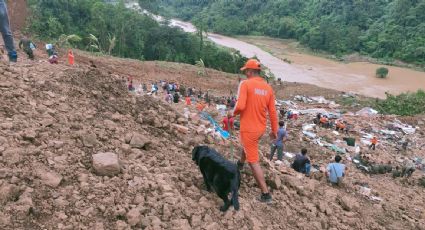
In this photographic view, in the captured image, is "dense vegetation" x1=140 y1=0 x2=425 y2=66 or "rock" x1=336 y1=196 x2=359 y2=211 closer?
"rock" x1=336 y1=196 x2=359 y2=211

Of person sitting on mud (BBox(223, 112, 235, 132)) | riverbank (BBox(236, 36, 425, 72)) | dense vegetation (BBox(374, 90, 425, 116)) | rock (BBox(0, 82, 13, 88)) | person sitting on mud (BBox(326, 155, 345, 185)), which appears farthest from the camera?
riverbank (BBox(236, 36, 425, 72))

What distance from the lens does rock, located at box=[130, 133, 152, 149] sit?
12.1 ft

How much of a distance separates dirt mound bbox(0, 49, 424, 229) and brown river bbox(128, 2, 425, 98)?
831 inches

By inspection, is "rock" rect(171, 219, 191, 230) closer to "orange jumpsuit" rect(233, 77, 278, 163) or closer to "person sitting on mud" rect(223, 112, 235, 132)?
"orange jumpsuit" rect(233, 77, 278, 163)

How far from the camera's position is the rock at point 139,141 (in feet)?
12.1

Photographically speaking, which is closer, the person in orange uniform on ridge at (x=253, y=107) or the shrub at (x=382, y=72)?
the person in orange uniform on ridge at (x=253, y=107)

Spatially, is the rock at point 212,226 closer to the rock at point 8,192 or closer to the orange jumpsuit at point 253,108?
the orange jumpsuit at point 253,108

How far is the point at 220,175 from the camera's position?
3180 millimetres

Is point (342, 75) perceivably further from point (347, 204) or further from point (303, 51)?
point (347, 204)

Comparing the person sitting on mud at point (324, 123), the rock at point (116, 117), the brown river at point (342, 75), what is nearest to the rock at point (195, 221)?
the rock at point (116, 117)

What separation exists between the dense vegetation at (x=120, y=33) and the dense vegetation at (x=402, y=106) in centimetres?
912

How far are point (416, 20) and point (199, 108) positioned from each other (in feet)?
120

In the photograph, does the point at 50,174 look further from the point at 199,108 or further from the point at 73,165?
the point at 199,108

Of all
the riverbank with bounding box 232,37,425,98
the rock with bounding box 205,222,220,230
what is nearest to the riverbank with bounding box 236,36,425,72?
the riverbank with bounding box 232,37,425,98
